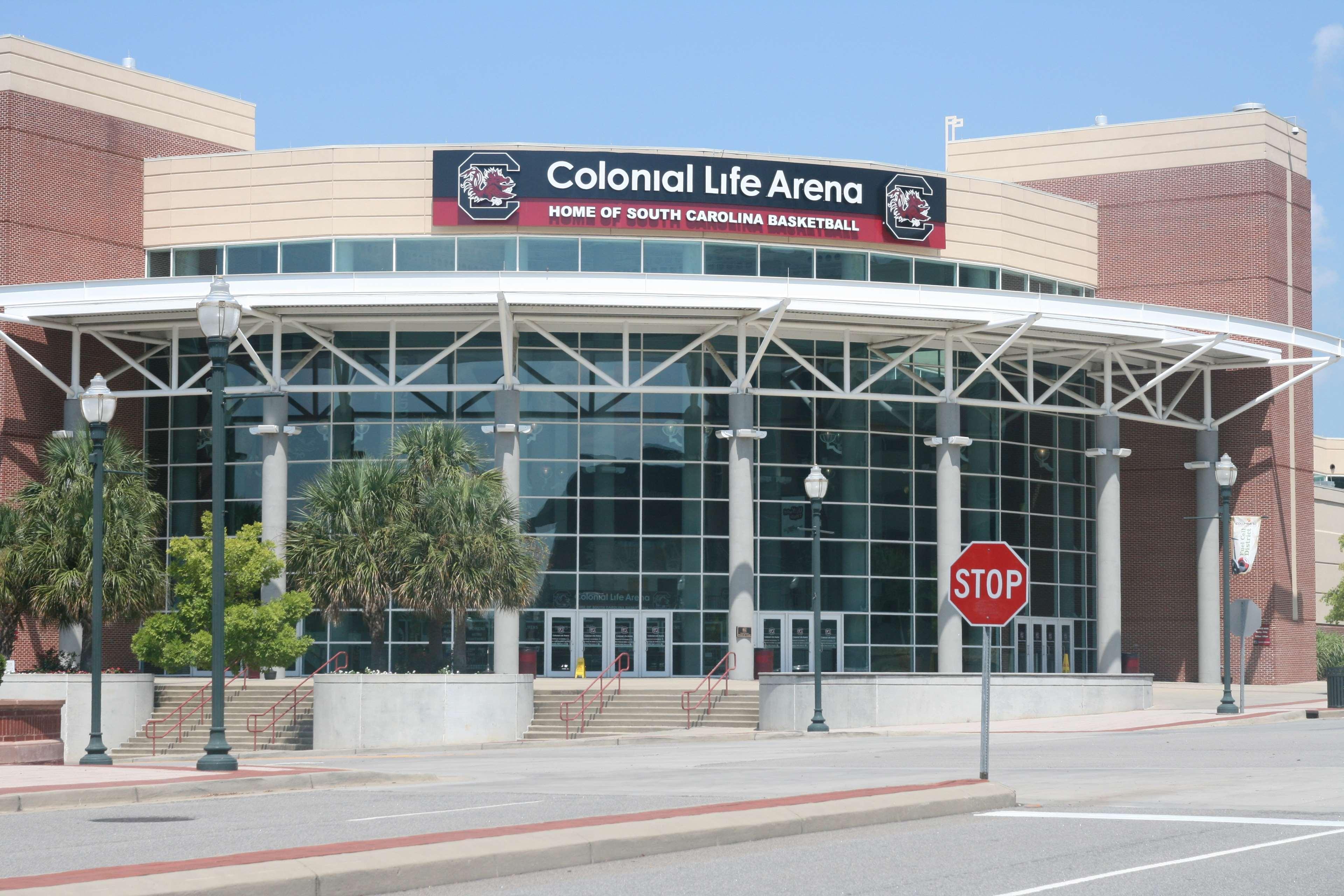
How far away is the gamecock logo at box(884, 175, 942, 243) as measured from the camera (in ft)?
155

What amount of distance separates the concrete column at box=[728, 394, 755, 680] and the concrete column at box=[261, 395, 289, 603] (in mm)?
11420

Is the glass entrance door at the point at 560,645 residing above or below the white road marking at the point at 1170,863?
below

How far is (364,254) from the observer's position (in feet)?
151

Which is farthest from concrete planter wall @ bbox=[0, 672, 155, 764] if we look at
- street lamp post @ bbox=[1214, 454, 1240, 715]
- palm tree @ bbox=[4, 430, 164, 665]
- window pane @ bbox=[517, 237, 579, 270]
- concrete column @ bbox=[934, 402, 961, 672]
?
street lamp post @ bbox=[1214, 454, 1240, 715]

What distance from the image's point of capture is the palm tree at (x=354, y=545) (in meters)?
34.7

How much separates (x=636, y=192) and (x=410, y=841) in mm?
34857

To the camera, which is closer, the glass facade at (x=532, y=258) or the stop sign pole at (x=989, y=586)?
the stop sign pole at (x=989, y=586)

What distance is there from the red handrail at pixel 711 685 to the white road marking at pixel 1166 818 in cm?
2032

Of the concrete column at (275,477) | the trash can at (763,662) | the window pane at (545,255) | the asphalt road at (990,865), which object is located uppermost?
the window pane at (545,255)

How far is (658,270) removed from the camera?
45.8 m

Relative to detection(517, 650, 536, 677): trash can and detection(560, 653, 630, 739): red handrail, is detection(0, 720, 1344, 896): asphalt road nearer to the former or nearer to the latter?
detection(560, 653, 630, 739): red handrail

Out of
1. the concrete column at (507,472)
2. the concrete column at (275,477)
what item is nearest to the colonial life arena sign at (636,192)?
the concrete column at (507,472)

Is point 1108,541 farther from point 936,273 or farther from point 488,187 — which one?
point 488,187

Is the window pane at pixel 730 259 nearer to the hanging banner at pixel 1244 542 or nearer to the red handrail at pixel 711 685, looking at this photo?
the red handrail at pixel 711 685
